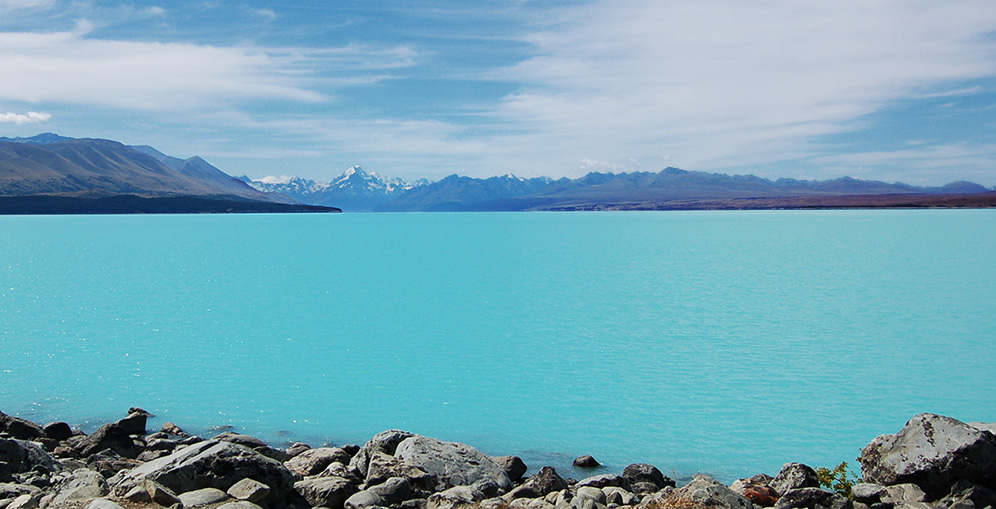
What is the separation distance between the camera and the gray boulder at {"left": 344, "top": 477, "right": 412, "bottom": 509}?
9273mm

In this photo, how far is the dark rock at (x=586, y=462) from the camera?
13570 mm

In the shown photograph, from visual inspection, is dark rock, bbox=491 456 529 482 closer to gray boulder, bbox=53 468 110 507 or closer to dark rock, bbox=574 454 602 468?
dark rock, bbox=574 454 602 468

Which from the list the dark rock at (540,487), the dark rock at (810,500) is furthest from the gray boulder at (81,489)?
the dark rock at (810,500)

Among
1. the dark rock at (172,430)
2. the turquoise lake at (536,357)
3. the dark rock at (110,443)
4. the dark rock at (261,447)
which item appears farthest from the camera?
the turquoise lake at (536,357)

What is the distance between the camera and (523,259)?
61812 millimetres

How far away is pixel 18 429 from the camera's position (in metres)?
13.8

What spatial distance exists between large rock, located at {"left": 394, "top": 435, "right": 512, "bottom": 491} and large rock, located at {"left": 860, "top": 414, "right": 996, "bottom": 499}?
5832mm

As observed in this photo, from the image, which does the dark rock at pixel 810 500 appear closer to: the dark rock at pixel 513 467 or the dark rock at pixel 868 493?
the dark rock at pixel 868 493

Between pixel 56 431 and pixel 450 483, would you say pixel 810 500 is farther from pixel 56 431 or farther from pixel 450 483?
pixel 56 431

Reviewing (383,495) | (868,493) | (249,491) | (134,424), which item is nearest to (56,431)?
(134,424)

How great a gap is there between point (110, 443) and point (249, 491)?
635cm

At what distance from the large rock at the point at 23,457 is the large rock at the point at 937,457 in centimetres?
1337

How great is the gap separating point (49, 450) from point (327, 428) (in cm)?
571

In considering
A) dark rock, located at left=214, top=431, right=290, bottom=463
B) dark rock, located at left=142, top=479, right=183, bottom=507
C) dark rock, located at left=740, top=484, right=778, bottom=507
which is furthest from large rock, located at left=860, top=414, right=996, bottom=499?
dark rock, located at left=214, top=431, right=290, bottom=463
